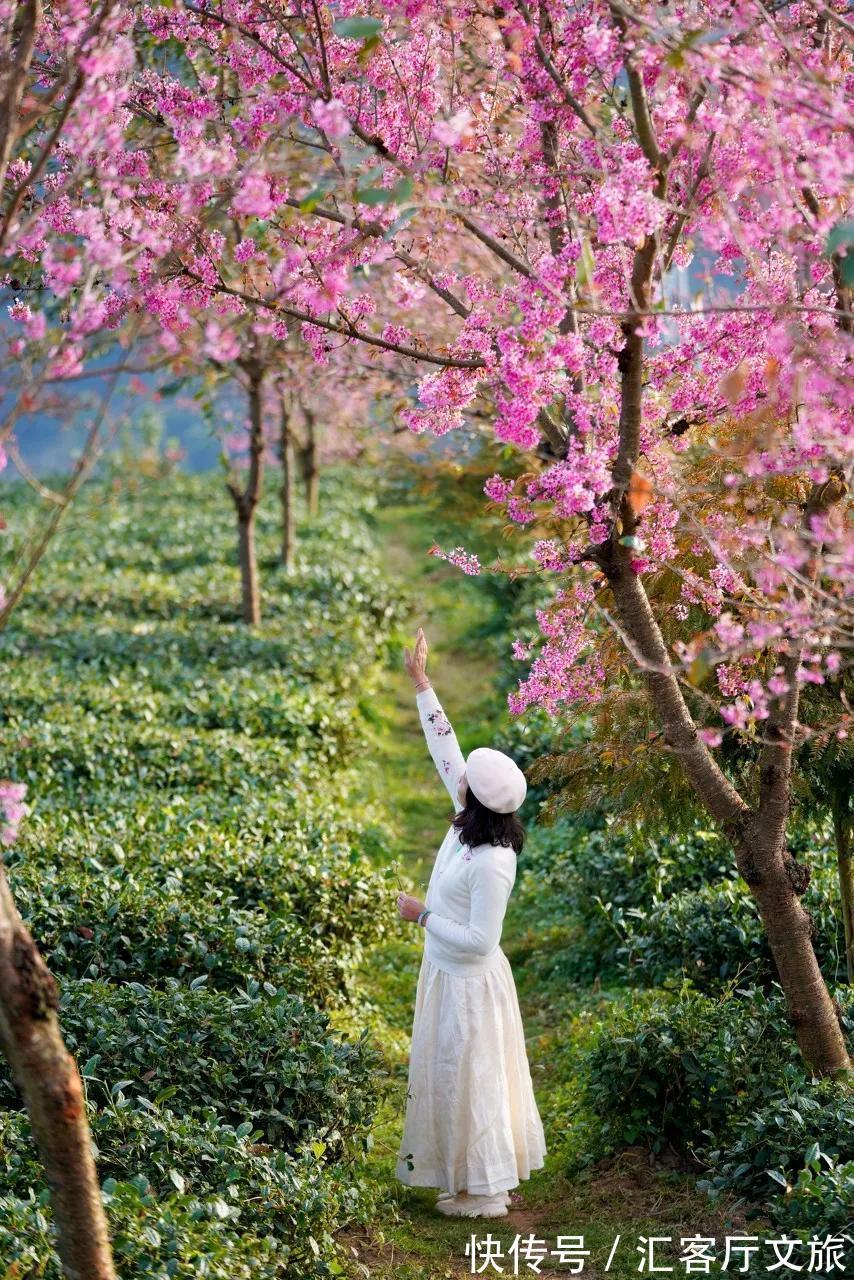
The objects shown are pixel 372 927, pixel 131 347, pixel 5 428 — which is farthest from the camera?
pixel 372 927

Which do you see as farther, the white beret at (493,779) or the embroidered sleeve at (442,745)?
the embroidered sleeve at (442,745)

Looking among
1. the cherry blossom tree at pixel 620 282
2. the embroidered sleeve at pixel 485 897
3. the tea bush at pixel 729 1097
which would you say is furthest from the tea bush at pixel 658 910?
the cherry blossom tree at pixel 620 282

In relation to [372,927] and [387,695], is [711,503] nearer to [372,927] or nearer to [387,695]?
[372,927]

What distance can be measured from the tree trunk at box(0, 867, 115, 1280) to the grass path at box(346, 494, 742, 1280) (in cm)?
163

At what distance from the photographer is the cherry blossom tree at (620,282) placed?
384cm

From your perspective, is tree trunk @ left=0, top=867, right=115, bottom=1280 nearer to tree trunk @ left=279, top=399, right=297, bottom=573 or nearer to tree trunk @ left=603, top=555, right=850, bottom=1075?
tree trunk @ left=603, top=555, right=850, bottom=1075

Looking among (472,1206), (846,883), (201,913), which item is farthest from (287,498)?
(472,1206)

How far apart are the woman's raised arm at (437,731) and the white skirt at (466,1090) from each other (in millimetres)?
765

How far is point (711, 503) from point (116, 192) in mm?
2371

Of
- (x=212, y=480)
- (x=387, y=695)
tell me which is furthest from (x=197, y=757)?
(x=212, y=480)

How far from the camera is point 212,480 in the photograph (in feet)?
92.1

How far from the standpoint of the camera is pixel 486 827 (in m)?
5.00

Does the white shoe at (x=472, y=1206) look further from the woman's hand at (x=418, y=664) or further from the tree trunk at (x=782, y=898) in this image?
the woman's hand at (x=418, y=664)

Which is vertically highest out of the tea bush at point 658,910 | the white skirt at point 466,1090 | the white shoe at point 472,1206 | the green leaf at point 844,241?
the green leaf at point 844,241
